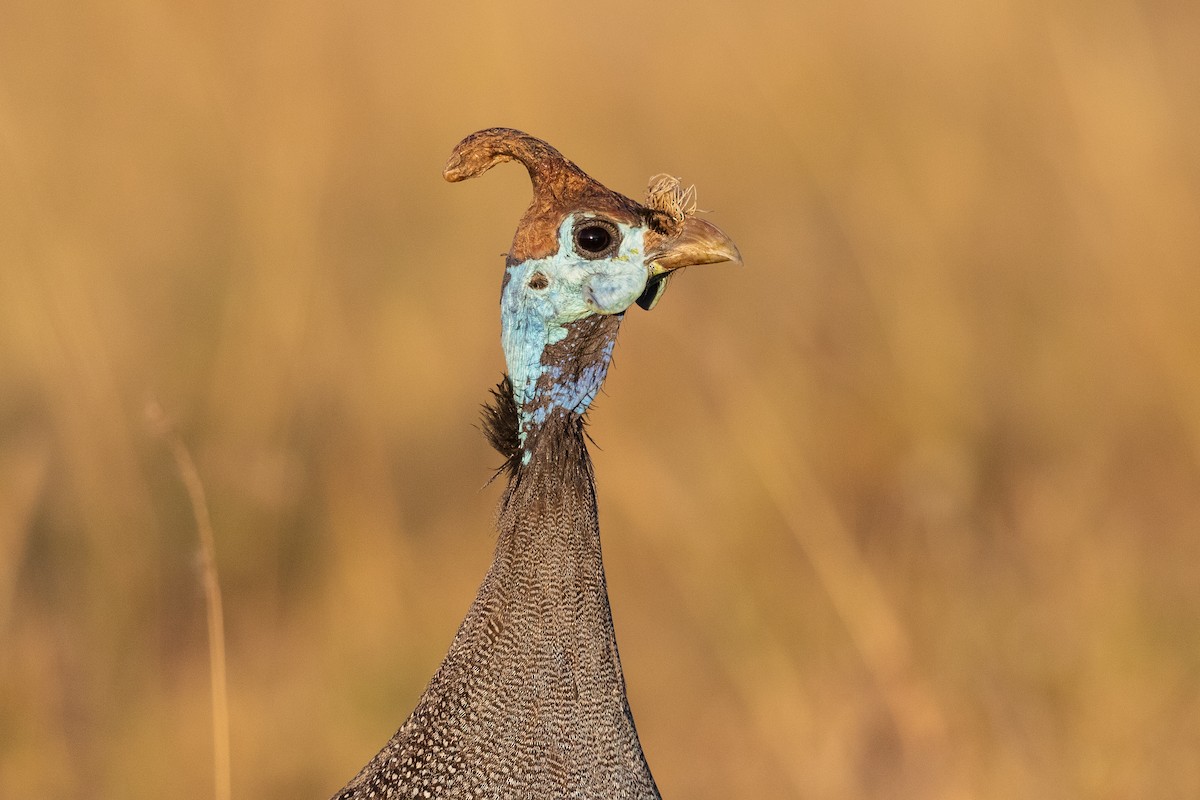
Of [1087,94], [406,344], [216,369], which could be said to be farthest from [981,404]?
[216,369]

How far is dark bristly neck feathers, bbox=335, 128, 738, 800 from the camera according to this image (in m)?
2.44

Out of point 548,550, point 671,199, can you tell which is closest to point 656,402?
point 671,199

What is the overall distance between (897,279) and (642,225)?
3.07 meters

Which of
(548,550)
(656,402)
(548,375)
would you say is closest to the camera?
(548,550)

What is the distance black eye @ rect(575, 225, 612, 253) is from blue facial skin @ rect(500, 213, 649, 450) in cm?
2

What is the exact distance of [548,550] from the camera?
2494 millimetres

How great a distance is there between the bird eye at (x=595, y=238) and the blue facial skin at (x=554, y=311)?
11 millimetres

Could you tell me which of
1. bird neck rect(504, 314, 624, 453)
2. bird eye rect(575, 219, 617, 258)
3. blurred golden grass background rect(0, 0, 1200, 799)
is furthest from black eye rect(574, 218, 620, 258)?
blurred golden grass background rect(0, 0, 1200, 799)

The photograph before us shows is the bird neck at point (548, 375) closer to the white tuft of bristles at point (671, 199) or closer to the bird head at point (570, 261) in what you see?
the bird head at point (570, 261)

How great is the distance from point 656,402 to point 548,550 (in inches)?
136

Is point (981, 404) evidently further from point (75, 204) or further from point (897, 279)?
point (75, 204)

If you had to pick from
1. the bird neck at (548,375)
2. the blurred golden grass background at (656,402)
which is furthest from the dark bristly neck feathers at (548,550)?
the blurred golden grass background at (656,402)

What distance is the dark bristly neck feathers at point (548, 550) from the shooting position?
2.44 meters

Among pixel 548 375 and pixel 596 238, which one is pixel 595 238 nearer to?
pixel 596 238
